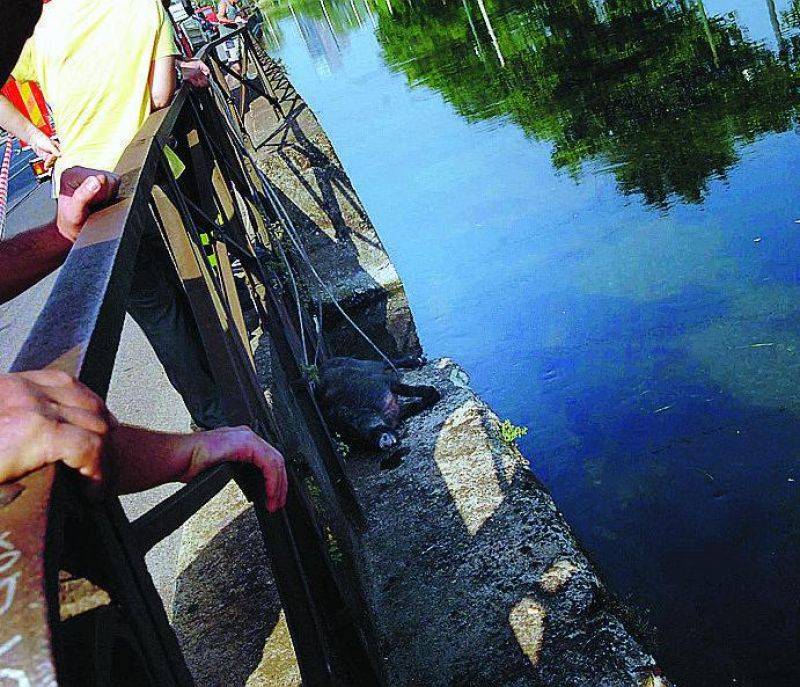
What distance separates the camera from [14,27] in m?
1.18

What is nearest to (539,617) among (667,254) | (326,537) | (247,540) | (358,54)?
(326,537)

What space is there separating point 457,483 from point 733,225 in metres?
5.32

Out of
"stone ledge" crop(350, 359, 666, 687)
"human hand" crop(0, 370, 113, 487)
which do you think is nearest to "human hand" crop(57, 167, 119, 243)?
"human hand" crop(0, 370, 113, 487)

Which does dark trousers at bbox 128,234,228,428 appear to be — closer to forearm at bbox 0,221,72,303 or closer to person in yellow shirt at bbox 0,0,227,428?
person in yellow shirt at bbox 0,0,227,428

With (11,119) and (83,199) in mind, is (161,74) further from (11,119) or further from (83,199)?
(83,199)

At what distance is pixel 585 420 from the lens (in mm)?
6324

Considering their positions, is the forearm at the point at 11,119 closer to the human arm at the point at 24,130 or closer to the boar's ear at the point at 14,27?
the human arm at the point at 24,130

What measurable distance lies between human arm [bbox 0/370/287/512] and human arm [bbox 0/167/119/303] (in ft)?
2.94

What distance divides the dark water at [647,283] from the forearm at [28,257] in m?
3.33

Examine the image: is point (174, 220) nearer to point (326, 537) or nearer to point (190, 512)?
point (326, 537)

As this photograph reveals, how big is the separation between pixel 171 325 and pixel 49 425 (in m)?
2.92

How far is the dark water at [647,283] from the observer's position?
491 centimetres

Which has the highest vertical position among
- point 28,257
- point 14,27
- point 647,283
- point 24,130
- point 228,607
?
point 24,130

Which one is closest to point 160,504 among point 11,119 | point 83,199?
point 83,199
